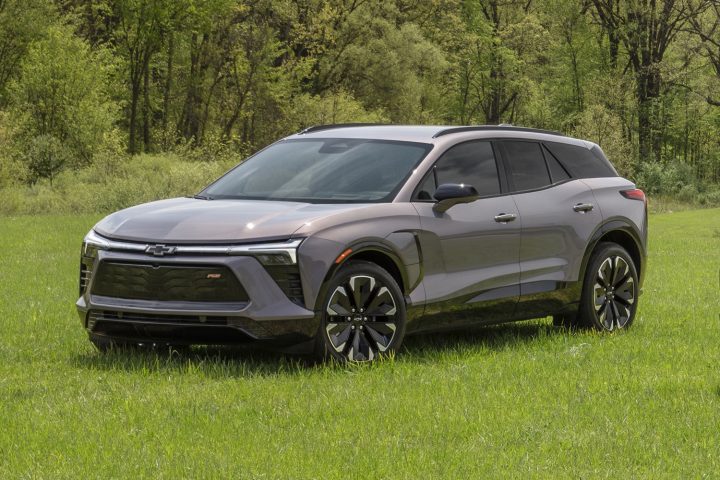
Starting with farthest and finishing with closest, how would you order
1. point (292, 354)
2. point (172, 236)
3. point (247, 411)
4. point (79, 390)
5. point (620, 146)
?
point (620, 146), point (292, 354), point (172, 236), point (79, 390), point (247, 411)

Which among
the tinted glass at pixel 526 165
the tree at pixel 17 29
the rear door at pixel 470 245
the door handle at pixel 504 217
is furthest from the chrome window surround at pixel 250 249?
the tree at pixel 17 29

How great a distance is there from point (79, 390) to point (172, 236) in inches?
51.6

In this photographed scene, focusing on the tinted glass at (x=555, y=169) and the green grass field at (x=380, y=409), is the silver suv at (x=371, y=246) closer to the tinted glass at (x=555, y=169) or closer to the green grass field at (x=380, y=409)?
the tinted glass at (x=555, y=169)

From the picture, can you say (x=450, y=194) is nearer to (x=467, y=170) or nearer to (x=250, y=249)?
(x=467, y=170)

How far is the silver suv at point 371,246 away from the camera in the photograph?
8.70m

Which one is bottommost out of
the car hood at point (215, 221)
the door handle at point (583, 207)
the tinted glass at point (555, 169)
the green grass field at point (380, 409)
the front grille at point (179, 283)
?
the green grass field at point (380, 409)

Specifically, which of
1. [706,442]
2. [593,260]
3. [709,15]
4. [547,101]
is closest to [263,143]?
[547,101]

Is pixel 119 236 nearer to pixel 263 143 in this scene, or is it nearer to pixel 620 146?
pixel 620 146

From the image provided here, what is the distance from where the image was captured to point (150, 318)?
8859 mm

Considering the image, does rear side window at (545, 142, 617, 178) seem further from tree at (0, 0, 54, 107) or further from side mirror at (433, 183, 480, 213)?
tree at (0, 0, 54, 107)

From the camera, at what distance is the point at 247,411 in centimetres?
733

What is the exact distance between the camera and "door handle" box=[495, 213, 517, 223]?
1030 centimetres

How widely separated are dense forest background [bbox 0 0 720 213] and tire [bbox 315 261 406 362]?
39.7 metres

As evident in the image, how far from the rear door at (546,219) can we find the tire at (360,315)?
1.70 metres
